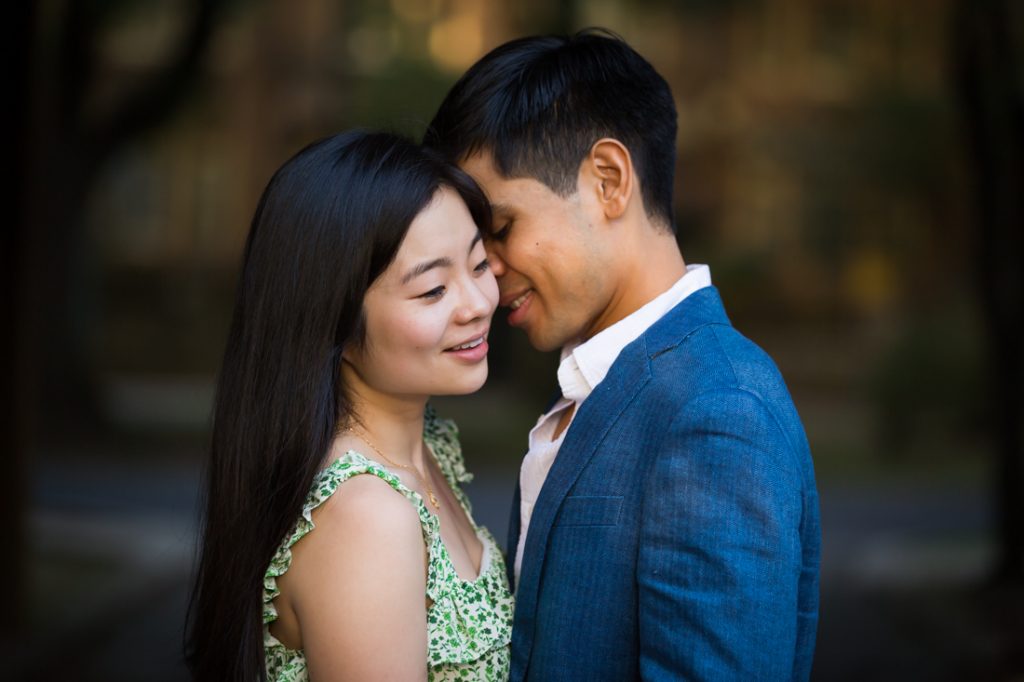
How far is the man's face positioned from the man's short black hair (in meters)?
0.03

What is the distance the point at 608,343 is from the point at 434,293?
Answer: 1.17ft

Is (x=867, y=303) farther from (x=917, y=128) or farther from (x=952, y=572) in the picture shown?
(x=952, y=572)

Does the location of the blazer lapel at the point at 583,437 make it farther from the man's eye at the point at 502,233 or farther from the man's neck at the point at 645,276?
the man's eye at the point at 502,233

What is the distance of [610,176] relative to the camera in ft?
7.30

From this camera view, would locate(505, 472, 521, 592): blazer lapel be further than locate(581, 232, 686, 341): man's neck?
Yes

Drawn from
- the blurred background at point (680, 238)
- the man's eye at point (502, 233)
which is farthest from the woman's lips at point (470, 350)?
the blurred background at point (680, 238)

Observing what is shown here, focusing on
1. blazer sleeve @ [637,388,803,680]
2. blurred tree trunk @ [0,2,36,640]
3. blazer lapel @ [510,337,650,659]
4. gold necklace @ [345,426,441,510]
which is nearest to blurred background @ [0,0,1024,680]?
blurred tree trunk @ [0,2,36,640]

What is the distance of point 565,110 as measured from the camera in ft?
7.32

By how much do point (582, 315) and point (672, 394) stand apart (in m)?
0.40

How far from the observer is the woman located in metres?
1.90

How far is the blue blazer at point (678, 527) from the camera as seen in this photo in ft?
5.74

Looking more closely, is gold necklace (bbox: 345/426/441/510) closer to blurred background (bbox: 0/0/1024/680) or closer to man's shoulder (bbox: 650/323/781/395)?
man's shoulder (bbox: 650/323/781/395)

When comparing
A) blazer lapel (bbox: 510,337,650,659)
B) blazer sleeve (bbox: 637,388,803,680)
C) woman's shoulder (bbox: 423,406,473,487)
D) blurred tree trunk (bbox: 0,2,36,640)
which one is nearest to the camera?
blazer sleeve (bbox: 637,388,803,680)

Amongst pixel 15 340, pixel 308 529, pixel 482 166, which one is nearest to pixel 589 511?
pixel 308 529
